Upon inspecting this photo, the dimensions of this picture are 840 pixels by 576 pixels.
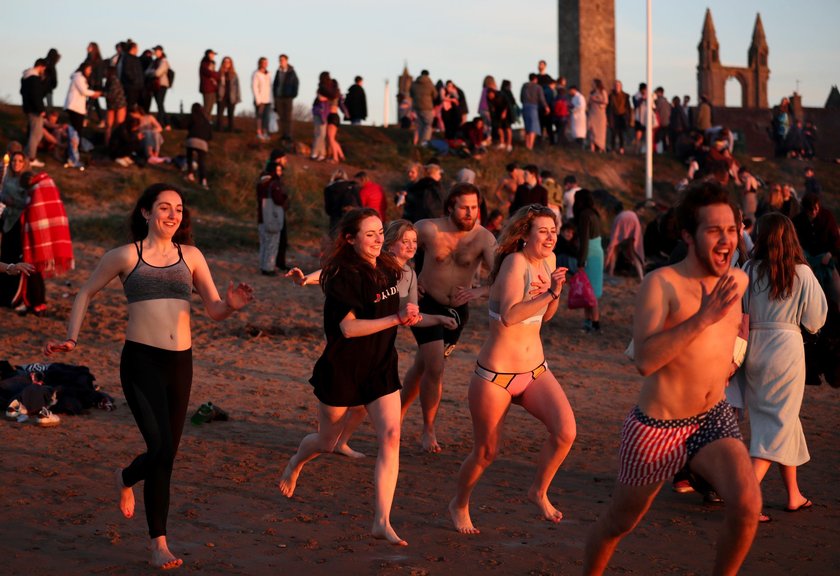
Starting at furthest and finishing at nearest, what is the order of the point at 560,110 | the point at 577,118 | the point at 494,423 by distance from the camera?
the point at 577,118, the point at 560,110, the point at 494,423

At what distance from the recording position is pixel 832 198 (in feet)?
103

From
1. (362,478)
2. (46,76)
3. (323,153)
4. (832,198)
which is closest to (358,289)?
(362,478)

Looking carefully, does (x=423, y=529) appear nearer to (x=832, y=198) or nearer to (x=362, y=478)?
(x=362, y=478)

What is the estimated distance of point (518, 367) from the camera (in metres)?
6.54

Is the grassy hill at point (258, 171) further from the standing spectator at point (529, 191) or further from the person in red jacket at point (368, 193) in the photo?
the standing spectator at point (529, 191)

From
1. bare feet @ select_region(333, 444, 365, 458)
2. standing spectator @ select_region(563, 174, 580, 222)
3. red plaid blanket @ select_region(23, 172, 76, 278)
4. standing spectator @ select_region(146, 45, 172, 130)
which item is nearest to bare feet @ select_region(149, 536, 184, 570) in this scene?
bare feet @ select_region(333, 444, 365, 458)

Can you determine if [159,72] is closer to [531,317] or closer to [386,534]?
[531,317]

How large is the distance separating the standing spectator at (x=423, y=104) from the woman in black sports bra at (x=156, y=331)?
1893cm

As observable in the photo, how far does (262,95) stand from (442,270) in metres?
16.9

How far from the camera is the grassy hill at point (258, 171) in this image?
808 inches

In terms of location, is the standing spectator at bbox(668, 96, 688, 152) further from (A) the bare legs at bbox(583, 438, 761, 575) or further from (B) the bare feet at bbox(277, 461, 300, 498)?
(A) the bare legs at bbox(583, 438, 761, 575)

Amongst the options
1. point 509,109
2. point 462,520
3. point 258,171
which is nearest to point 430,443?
point 462,520

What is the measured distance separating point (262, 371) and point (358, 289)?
20.6ft

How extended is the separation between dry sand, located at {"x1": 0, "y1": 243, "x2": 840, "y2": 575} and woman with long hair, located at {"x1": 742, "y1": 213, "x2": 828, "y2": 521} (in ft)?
1.64
